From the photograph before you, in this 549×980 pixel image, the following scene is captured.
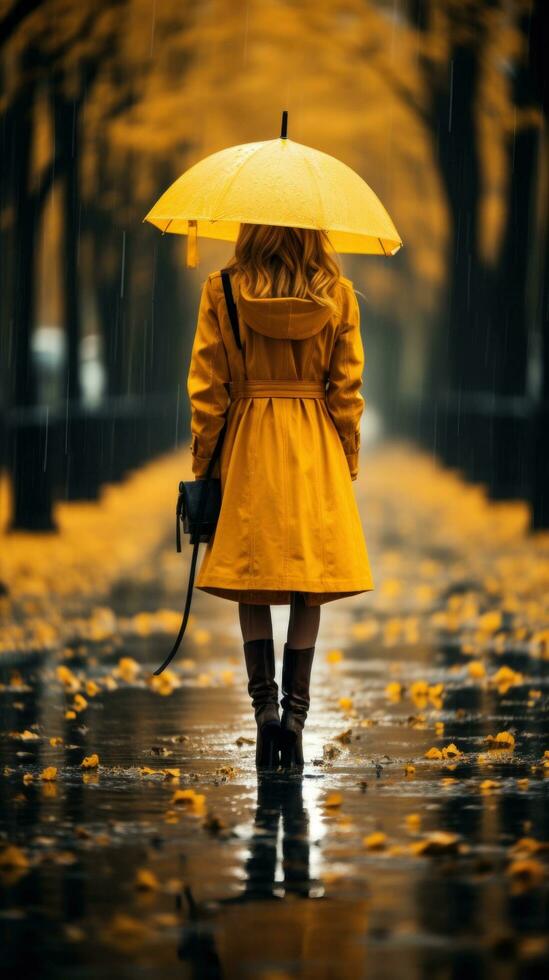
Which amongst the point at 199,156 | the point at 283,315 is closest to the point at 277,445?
the point at 283,315

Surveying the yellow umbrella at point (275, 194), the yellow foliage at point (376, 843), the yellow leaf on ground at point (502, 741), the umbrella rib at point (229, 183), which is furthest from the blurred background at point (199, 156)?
the yellow foliage at point (376, 843)

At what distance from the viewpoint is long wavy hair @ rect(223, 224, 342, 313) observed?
20.4ft

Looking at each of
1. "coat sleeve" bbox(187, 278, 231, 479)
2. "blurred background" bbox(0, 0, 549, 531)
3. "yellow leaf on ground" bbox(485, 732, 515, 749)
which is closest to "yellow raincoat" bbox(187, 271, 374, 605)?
"coat sleeve" bbox(187, 278, 231, 479)

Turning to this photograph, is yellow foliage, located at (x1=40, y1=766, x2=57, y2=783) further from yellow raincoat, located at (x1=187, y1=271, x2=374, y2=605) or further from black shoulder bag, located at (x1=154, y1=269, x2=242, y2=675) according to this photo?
yellow raincoat, located at (x1=187, y1=271, x2=374, y2=605)

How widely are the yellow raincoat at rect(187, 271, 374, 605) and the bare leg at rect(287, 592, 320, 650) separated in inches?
2.0

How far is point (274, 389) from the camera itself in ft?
20.7

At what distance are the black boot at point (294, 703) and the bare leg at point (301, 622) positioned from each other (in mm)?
23

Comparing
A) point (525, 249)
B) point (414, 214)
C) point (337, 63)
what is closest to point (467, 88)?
point (525, 249)

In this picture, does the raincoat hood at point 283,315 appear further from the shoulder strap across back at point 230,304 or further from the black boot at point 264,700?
the black boot at point 264,700

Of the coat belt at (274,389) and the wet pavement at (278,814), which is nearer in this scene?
the wet pavement at (278,814)

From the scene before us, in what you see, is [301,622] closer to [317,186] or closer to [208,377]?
[208,377]

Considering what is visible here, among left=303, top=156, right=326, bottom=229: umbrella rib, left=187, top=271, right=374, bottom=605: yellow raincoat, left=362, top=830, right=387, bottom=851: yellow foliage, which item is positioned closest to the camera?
left=362, top=830, right=387, bottom=851: yellow foliage

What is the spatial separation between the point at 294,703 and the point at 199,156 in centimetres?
3169

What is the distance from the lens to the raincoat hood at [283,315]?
612 cm
